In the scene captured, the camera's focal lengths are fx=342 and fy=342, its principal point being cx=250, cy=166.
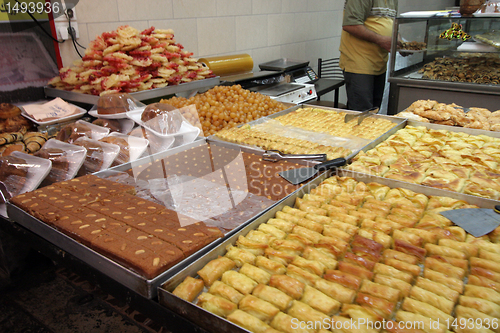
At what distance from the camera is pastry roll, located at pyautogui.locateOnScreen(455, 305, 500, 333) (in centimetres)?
106

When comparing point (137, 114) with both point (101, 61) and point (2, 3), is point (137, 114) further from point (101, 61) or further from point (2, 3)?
point (2, 3)

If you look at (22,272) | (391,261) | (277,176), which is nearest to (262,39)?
(277,176)

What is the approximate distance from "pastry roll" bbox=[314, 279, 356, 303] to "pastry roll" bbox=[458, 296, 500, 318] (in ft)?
1.20

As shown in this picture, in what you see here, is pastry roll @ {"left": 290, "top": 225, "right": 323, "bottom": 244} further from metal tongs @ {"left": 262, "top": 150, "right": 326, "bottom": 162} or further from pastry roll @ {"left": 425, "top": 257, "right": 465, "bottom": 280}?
metal tongs @ {"left": 262, "top": 150, "right": 326, "bottom": 162}

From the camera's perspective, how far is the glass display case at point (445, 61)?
3701mm

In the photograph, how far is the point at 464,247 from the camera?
1373mm

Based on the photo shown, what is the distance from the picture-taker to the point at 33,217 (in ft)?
5.20

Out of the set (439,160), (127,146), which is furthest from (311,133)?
(127,146)

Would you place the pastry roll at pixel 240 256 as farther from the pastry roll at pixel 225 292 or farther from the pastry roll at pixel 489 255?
the pastry roll at pixel 489 255

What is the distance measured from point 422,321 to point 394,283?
6.5 inches

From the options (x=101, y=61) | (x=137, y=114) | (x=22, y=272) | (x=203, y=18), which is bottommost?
(x=22, y=272)

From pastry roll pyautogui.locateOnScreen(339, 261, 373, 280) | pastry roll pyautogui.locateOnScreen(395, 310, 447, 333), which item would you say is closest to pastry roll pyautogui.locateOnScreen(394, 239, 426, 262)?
pastry roll pyautogui.locateOnScreen(339, 261, 373, 280)

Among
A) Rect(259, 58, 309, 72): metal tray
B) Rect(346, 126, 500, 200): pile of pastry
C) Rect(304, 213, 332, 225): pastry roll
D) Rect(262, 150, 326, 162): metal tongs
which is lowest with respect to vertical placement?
Rect(304, 213, 332, 225): pastry roll

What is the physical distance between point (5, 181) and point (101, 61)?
152 cm
